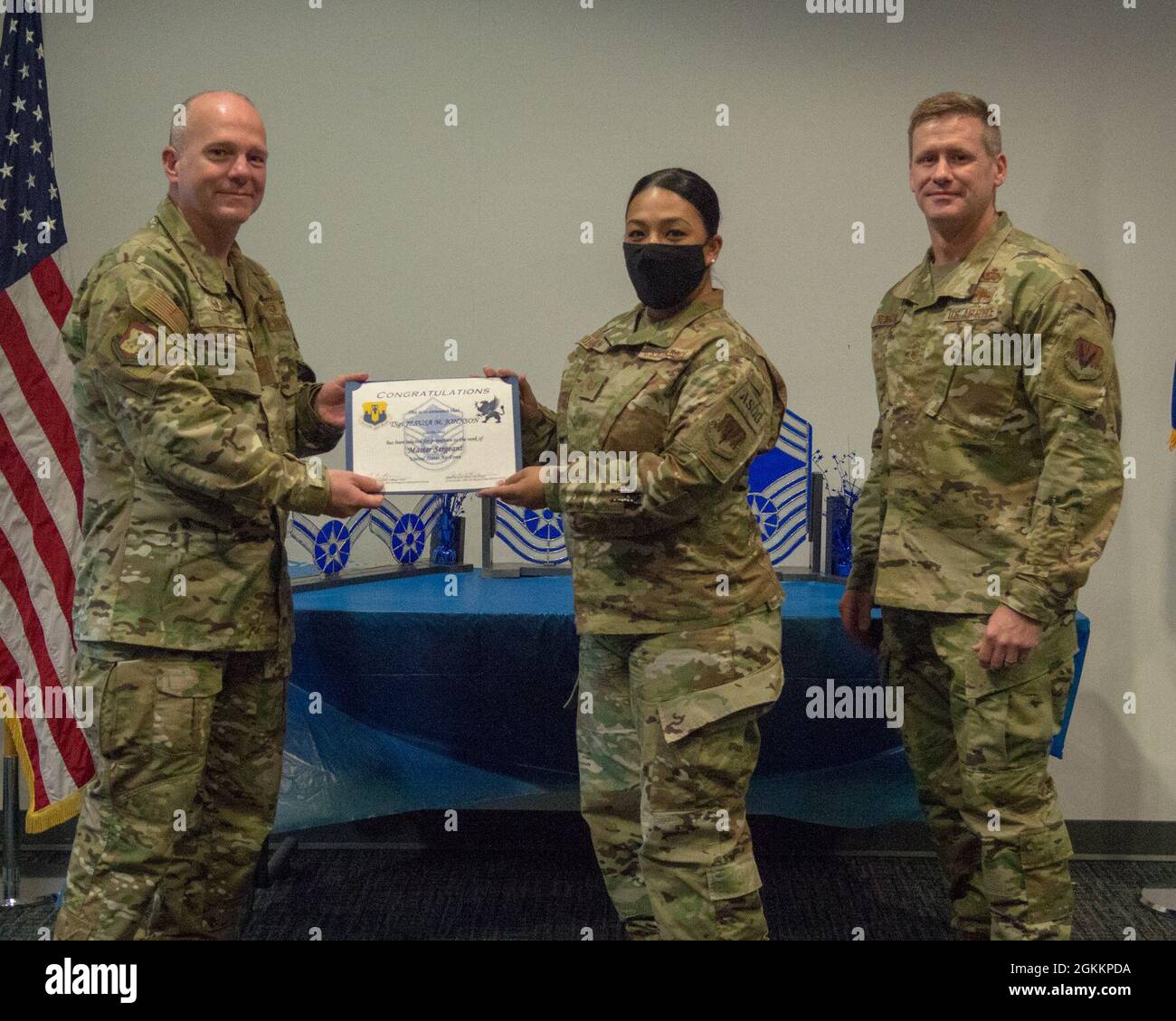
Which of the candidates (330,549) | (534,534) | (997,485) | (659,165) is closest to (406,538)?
(330,549)

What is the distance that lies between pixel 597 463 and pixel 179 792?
1.01 m

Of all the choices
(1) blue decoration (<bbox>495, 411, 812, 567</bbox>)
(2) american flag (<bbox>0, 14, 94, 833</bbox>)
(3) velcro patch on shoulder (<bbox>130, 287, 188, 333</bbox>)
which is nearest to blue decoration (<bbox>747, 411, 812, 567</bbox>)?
(1) blue decoration (<bbox>495, 411, 812, 567</bbox>)

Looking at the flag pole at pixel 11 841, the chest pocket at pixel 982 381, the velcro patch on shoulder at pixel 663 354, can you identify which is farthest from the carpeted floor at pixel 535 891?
the velcro patch on shoulder at pixel 663 354

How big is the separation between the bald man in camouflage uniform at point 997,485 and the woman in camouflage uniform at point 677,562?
0.33m

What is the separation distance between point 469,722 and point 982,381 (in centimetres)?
159

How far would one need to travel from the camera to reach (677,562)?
7.66ft

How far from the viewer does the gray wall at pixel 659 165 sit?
3.68 m

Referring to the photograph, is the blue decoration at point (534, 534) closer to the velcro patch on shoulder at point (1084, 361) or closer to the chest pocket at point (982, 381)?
the chest pocket at point (982, 381)

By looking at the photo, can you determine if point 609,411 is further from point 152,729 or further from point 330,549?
point 330,549

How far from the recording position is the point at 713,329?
2.35m

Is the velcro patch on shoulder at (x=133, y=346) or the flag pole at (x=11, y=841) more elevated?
the velcro patch on shoulder at (x=133, y=346)

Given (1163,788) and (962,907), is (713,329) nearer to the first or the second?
(962,907)

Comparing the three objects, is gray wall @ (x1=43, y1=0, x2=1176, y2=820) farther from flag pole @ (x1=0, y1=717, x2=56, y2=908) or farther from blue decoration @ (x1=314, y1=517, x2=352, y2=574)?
flag pole @ (x1=0, y1=717, x2=56, y2=908)

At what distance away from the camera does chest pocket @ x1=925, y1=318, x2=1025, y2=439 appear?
2.36 meters
